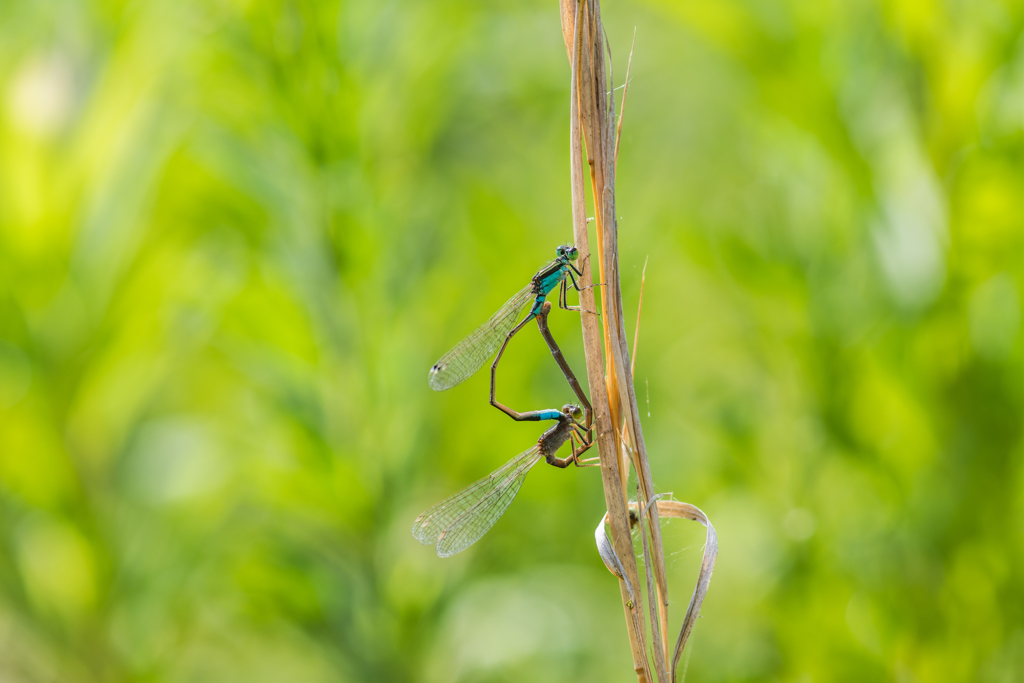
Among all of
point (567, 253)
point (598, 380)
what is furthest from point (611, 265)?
point (567, 253)

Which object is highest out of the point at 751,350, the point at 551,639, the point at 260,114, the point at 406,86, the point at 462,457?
the point at 406,86

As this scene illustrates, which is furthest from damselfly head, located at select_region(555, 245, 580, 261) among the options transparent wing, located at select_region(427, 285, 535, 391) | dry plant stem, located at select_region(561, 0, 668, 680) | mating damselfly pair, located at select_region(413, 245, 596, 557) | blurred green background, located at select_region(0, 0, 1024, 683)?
dry plant stem, located at select_region(561, 0, 668, 680)

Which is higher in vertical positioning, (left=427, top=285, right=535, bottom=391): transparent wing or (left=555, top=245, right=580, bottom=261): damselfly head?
(left=555, top=245, right=580, bottom=261): damselfly head

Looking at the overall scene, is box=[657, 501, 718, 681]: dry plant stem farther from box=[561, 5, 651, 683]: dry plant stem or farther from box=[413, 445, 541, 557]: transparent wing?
box=[413, 445, 541, 557]: transparent wing

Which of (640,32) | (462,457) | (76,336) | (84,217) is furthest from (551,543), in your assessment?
(640,32)

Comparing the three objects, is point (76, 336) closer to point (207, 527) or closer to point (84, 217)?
point (84, 217)

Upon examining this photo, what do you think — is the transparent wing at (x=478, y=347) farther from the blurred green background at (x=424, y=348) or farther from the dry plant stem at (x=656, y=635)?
the dry plant stem at (x=656, y=635)
